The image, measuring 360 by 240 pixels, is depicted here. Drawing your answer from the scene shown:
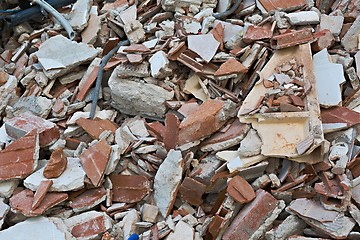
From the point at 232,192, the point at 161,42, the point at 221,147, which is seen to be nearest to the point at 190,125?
the point at 221,147

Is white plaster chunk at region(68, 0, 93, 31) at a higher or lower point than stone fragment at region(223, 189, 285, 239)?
higher

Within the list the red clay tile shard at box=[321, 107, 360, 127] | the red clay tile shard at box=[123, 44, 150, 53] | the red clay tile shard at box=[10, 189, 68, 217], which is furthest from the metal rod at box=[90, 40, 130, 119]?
the red clay tile shard at box=[321, 107, 360, 127]

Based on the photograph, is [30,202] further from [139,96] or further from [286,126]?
[286,126]

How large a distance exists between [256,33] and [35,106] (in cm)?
186

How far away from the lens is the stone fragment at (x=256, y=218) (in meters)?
3.21

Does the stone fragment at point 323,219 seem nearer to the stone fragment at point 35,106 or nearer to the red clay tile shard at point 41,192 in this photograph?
the red clay tile shard at point 41,192

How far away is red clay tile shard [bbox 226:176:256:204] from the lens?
10.8 ft

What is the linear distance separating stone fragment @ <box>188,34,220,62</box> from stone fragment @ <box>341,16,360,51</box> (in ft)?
3.31

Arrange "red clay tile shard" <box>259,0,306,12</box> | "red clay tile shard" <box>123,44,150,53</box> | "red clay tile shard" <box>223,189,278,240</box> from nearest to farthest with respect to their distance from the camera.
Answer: "red clay tile shard" <box>223,189,278,240</box> → "red clay tile shard" <box>123,44,150,53</box> → "red clay tile shard" <box>259,0,306,12</box>

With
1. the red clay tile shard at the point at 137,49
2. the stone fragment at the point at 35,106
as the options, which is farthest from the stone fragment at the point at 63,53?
the red clay tile shard at the point at 137,49

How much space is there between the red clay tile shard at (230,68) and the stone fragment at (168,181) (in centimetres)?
72

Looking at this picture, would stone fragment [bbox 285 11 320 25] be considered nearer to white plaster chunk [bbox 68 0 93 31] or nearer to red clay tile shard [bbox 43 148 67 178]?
white plaster chunk [bbox 68 0 93 31]

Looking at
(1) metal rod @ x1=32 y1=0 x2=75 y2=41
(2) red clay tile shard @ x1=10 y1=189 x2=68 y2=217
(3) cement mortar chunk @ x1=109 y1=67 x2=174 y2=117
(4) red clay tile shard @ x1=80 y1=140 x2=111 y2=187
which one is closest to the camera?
(2) red clay tile shard @ x1=10 y1=189 x2=68 y2=217

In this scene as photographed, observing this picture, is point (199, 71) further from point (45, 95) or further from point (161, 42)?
point (45, 95)
